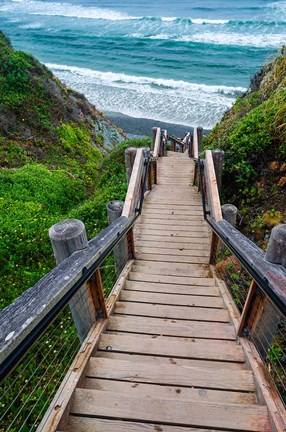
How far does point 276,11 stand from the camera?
155ft

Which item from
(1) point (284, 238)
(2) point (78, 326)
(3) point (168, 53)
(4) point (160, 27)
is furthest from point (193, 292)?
(4) point (160, 27)

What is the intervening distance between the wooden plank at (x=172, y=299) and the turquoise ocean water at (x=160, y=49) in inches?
701

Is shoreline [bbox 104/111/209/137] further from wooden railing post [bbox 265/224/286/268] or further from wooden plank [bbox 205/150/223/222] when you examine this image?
wooden railing post [bbox 265/224/286/268]

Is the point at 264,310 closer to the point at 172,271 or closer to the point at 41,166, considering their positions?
the point at 172,271

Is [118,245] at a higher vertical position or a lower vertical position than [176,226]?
higher

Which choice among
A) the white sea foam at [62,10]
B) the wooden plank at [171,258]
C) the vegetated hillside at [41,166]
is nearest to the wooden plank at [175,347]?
the wooden plank at [171,258]

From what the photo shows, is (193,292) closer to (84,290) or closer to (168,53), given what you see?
(84,290)

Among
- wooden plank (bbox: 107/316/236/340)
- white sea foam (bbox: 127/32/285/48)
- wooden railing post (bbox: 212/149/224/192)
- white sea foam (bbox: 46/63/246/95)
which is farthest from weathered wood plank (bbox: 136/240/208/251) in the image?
white sea foam (bbox: 127/32/285/48)

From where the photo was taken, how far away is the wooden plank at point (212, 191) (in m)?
4.07

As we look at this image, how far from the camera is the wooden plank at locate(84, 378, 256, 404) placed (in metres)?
2.20

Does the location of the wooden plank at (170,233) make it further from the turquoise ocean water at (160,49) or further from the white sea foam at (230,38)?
the white sea foam at (230,38)

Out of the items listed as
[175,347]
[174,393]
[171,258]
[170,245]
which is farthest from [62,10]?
[174,393]

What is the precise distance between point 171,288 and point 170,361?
1.32 metres

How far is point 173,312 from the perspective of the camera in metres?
3.31
